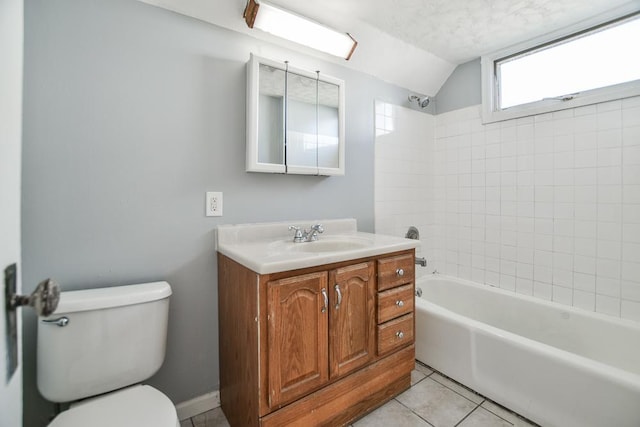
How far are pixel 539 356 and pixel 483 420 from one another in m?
0.43

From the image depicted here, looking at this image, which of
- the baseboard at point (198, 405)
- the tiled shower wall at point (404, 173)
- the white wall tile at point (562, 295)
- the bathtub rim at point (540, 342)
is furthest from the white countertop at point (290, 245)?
the white wall tile at point (562, 295)

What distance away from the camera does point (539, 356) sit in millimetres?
1358

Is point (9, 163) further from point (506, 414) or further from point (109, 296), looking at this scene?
point (506, 414)

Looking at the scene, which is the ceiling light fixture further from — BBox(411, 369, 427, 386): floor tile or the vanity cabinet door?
BBox(411, 369, 427, 386): floor tile

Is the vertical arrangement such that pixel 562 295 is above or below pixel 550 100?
below

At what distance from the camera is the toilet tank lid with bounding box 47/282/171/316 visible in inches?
39.8

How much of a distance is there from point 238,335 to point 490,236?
2.02m

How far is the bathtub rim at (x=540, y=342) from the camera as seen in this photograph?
46.6 inches

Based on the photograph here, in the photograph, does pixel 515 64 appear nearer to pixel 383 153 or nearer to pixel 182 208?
pixel 383 153

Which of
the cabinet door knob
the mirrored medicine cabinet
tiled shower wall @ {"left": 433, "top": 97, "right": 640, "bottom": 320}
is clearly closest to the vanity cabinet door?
the cabinet door knob

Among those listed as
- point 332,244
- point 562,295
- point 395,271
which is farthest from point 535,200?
point 332,244

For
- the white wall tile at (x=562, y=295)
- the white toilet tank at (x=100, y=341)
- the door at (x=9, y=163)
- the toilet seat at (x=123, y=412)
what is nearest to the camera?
the door at (x=9, y=163)

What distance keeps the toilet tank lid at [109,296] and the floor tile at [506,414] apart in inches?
68.6

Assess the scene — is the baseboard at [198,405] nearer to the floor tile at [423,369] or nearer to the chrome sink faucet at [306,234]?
the chrome sink faucet at [306,234]
